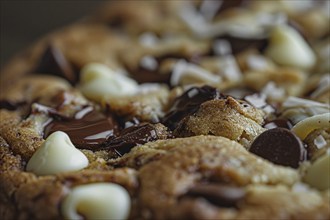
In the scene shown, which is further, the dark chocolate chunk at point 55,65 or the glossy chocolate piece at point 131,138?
the dark chocolate chunk at point 55,65

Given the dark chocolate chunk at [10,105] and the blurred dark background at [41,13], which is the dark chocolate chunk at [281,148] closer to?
the dark chocolate chunk at [10,105]

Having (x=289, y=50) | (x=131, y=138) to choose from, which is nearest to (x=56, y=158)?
(x=131, y=138)

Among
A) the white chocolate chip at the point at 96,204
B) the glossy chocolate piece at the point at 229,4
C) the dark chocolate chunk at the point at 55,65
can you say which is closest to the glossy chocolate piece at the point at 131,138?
the white chocolate chip at the point at 96,204

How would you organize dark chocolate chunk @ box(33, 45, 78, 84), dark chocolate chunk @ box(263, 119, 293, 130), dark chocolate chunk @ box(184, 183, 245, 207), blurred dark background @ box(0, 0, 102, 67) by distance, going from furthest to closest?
blurred dark background @ box(0, 0, 102, 67), dark chocolate chunk @ box(33, 45, 78, 84), dark chocolate chunk @ box(263, 119, 293, 130), dark chocolate chunk @ box(184, 183, 245, 207)

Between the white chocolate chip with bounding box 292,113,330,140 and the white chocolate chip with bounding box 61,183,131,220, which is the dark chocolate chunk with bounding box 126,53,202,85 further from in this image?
the white chocolate chip with bounding box 61,183,131,220

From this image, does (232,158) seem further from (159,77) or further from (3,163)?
(159,77)

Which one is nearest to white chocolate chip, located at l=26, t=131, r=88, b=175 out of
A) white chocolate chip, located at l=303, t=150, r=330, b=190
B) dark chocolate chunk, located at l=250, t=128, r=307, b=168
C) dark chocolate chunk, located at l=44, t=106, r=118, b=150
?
dark chocolate chunk, located at l=44, t=106, r=118, b=150

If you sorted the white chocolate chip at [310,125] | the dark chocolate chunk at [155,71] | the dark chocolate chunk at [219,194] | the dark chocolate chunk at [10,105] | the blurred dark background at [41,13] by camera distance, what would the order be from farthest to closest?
the blurred dark background at [41,13], the dark chocolate chunk at [155,71], the dark chocolate chunk at [10,105], the white chocolate chip at [310,125], the dark chocolate chunk at [219,194]
